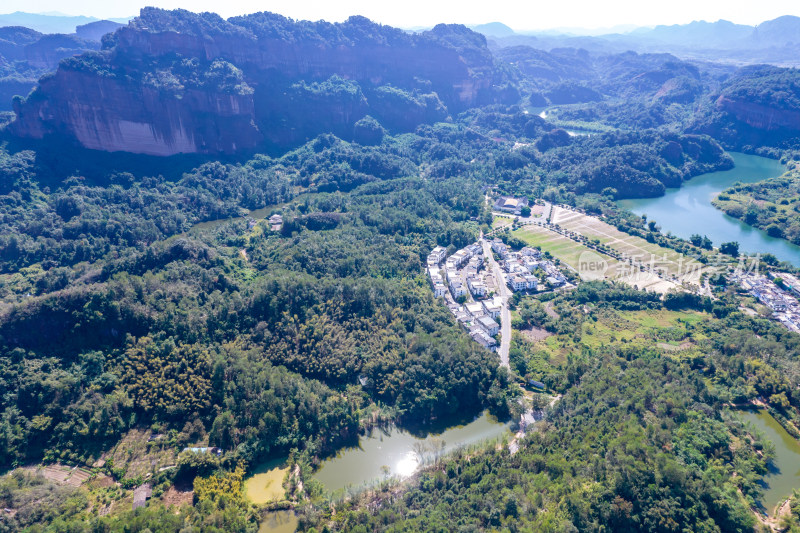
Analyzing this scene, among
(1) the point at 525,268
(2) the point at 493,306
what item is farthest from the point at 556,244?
(2) the point at 493,306

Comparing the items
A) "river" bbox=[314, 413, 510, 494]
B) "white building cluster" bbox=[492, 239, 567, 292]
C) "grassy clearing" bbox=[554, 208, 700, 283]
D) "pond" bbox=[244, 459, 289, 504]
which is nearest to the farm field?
"grassy clearing" bbox=[554, 208, 700, 283]

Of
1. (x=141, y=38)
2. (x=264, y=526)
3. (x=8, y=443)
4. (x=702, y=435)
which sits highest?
(x=141, y=38)

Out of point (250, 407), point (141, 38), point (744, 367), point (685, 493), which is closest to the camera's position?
point (685, 493)

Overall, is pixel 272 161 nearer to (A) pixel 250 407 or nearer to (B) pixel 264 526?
(A) pixel 250 407

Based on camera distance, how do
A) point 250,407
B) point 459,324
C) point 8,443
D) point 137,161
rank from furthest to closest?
point 137,161
point 459,324
point 250,407
point 8,443

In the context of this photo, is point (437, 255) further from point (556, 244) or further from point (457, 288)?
point (556, 244)

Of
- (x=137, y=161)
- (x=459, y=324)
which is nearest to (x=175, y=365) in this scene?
(x=459, y=324)
